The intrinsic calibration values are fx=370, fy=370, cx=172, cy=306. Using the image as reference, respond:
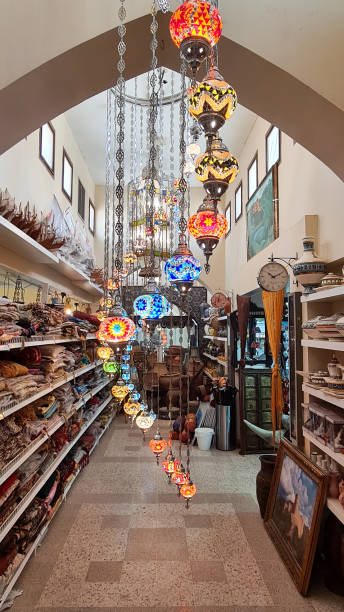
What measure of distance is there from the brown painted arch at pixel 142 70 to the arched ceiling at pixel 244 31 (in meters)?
0.05

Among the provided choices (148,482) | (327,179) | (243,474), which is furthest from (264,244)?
(148,482)

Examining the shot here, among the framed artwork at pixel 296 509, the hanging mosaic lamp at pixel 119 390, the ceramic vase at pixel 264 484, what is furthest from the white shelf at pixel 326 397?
the hanging mosaic lamp at pixel 119 390

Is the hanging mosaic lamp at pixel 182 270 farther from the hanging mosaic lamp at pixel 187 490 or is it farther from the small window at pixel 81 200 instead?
the small window at pixel 81 200

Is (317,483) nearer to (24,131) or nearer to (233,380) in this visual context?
(24,131)

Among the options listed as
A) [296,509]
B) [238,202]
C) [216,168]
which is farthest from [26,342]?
[238,202]

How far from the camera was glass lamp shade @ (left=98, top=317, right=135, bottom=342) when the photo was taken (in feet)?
6.47

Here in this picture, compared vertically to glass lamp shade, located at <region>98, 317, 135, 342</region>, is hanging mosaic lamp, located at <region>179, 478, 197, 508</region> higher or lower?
lower

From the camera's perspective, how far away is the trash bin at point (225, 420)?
231 inches

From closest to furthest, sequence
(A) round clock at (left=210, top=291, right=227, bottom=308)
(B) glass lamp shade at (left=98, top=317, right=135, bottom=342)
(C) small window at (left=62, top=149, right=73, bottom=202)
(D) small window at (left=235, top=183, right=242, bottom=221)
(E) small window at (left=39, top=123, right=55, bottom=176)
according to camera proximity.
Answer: (B) glass lamp shade at (left=98, top=317, right=135, bottom=342), (E) small window at (left=39, top=123, right=55, bottom=176), (C) small window at (left=62, top=149, right=73, bottom=202), (A) round clock at (left=210, top=291, right=227, bottom=308), (D) small window at (left=235, top=183, right=242, bottom=221)

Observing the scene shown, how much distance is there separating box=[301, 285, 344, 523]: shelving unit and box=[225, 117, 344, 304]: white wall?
18.4 inches

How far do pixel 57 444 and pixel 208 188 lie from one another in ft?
10.8

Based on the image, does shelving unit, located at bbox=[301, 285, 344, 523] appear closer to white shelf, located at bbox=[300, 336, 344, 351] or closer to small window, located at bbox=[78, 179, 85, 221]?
white shelf, located at bbox=[300, 336, 344, 351]

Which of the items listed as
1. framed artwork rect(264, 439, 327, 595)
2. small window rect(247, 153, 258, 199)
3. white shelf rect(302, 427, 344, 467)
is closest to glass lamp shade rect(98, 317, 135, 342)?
white shelf rect(302, 427, 344, 467)

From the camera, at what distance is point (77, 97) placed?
99.8 inches
